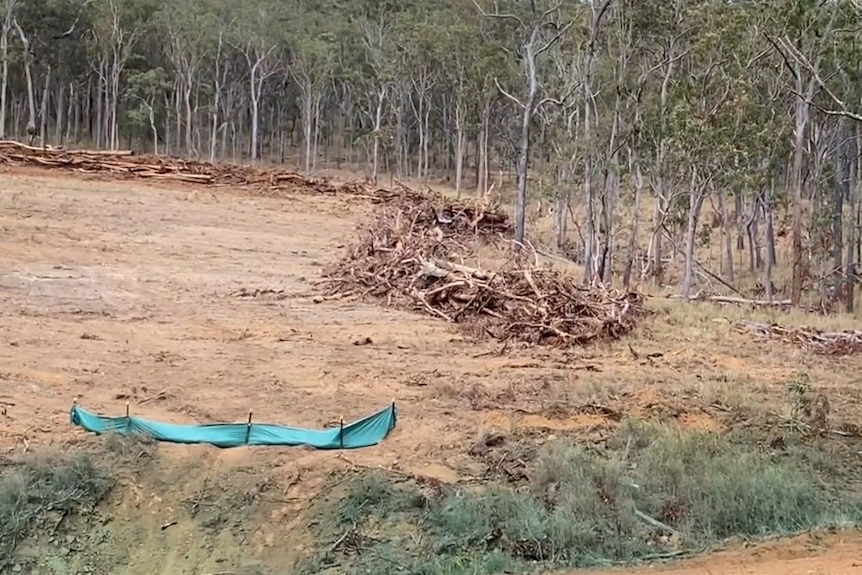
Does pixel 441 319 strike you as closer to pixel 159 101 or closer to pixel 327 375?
pixel 327 375

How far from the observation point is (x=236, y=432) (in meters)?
7.46

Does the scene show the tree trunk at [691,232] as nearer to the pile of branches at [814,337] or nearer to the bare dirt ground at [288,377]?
the bare dirt ground at [288,377]

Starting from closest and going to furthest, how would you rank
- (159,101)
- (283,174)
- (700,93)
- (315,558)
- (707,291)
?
1. (315,558)
2. (700,93)
3. (707,291)
4. (283,174)
5. (159,101)

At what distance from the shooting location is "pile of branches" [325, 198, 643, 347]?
11797mm

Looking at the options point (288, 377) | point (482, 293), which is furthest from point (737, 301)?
point (288, 377)

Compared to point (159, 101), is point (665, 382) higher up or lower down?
lower down

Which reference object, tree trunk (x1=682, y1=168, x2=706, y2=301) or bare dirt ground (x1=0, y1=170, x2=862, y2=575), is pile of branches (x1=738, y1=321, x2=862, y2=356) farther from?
tree trunk (x1=682, y1=168, x2=706, y2=301)

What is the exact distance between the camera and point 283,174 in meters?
27.6

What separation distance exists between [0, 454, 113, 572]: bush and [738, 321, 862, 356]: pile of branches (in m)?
9.15

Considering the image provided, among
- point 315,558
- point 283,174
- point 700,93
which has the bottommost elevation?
point 315,558

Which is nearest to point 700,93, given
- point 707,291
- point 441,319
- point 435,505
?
point 707,291

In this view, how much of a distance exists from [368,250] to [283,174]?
42.4 ft

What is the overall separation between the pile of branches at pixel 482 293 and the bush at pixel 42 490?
5.85 meters

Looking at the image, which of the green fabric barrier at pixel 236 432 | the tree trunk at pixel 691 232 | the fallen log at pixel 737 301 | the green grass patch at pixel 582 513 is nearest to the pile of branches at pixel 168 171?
the tree trunk at pixel 691 232
